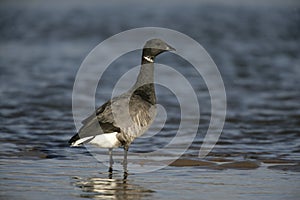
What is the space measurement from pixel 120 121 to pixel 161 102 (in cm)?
486

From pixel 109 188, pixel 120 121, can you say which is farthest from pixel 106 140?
pixel 109 188

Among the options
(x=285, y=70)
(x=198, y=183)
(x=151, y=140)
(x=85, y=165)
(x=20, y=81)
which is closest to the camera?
(x=198, y=183)

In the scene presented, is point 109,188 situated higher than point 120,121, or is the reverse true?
point 120,121

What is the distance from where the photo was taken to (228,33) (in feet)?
70.2

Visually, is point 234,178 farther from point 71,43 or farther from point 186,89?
point 71,43

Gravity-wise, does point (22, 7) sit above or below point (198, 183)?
above

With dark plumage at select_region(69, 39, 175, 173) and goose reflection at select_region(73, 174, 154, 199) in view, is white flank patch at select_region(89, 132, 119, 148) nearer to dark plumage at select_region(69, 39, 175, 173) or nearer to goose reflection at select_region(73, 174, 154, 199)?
dark plumage at select_region(69, 39, 175, 173)

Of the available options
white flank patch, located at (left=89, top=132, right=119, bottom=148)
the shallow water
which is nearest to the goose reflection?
the shallow water

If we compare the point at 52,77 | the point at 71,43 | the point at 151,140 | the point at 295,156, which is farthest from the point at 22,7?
the point at 295,156

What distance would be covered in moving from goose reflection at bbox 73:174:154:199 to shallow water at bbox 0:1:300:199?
1 cm

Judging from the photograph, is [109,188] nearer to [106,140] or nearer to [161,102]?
[106,140]

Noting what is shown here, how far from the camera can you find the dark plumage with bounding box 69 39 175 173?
25.4ft

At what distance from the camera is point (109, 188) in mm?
7086

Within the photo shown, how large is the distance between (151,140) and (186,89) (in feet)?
13.8
